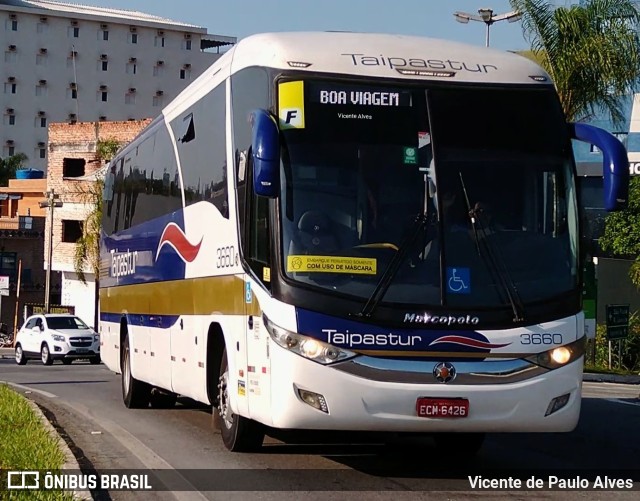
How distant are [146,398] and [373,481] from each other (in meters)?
7.88

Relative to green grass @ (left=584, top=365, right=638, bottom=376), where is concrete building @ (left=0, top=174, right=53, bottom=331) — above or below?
above

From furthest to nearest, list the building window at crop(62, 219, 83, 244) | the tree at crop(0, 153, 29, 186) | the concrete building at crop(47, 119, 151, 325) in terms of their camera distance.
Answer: the tree at crop(0, 153, 29, 186)
the building window at crop(62, 219, 83, 244)
the concrete building at crop(47, 119, 151, 325)

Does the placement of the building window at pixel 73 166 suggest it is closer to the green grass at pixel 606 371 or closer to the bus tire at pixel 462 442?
the green grass at pixel 606 371

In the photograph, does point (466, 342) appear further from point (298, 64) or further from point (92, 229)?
point (92, 229)

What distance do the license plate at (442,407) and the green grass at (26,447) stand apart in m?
2.80

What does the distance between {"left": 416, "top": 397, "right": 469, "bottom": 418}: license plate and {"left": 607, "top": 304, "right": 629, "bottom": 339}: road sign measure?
70.7 ft

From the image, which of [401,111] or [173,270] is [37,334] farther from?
[401,111]

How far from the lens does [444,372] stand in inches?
377

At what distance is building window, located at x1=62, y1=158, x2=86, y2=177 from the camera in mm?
71950

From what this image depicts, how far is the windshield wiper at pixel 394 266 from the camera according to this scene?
9555 millimetres

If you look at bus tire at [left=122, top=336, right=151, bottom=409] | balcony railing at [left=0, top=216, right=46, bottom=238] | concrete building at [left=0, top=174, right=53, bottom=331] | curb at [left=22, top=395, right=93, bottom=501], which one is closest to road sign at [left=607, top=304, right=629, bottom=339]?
bus tire at [left=122, top=336, right=151, bottom=409]

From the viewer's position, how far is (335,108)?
33.5ft

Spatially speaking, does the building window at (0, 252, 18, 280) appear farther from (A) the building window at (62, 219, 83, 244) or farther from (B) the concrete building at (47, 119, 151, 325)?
(A) the building window at (62, 219, 83, 244)

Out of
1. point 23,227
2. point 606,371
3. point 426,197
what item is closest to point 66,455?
point 426,197
